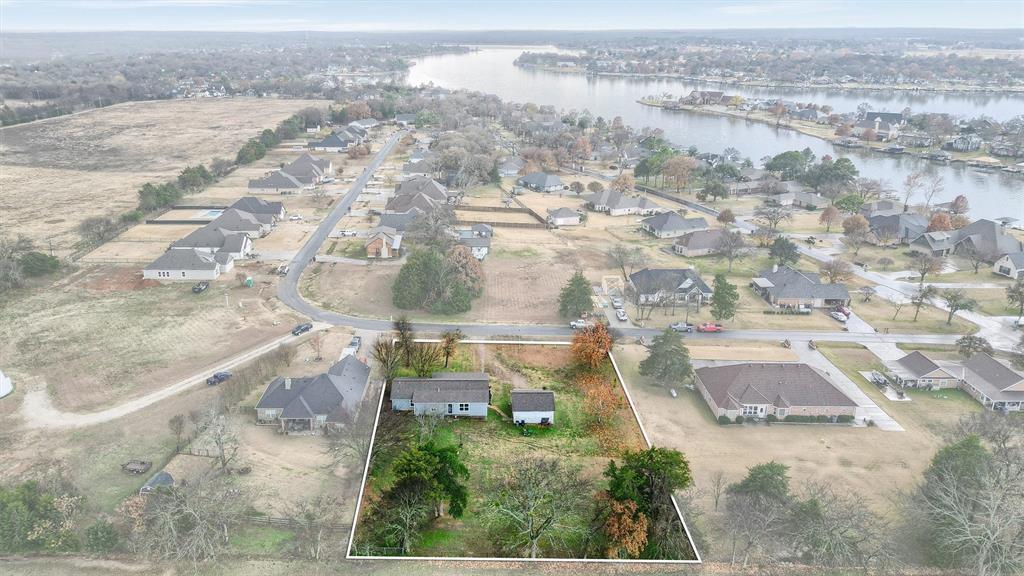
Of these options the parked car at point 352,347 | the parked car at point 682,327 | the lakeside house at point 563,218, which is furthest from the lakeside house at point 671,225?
the parked car at point 352,347

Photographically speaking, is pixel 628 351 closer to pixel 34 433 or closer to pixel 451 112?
pixel 34 433

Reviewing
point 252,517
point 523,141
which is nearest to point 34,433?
point 252,517

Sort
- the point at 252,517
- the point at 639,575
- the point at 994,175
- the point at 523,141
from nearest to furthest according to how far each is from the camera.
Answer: the point at 639,575 < the point at 252,517 < the point at 994,175 < the point at 523,141

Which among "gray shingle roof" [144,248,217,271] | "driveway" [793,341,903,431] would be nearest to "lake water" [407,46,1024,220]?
"driveway" [793,341,903,431]

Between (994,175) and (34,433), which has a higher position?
(994,175)

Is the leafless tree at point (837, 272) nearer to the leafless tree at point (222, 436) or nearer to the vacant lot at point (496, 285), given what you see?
the vacant lot at point (496, 285)

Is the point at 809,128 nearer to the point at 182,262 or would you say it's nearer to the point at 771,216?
the point at 771,216

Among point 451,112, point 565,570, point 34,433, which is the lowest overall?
point 34,433
